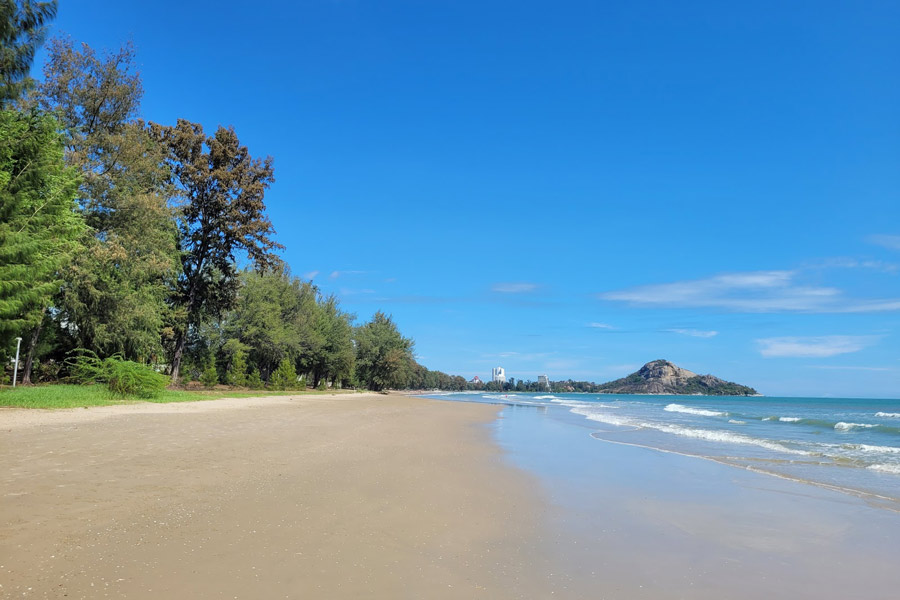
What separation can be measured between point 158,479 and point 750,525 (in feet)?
26.2

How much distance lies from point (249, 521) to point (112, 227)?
26595mm

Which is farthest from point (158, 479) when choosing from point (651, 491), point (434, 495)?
point (651, 491)

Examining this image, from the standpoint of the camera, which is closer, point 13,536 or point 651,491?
point 13,536

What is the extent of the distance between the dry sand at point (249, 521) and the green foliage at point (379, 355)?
67798 mm

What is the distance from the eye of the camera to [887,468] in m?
12.5

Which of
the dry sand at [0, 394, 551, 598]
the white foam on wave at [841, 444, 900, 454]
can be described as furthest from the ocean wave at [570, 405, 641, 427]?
the dry sand at [0, 394, 551, 598]

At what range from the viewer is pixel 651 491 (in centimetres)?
887

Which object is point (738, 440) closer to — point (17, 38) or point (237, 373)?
point (17, 38)

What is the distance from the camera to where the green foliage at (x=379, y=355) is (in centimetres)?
7875

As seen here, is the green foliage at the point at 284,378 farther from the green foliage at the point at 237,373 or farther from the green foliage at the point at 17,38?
the green foliage at the point at 17,38

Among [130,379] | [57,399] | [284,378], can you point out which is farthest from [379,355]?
[57,399]

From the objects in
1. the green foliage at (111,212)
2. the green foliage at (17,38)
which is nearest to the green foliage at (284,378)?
the green foliage at (111,212)

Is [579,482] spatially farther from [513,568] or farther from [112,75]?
[112,75]

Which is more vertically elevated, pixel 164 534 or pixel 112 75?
pixel 112 75
